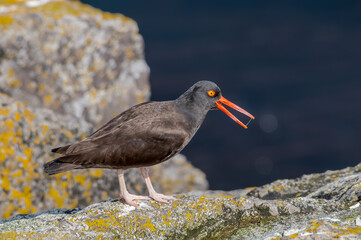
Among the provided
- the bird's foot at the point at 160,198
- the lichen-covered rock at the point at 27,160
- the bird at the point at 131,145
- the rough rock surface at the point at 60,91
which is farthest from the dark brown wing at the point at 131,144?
the rough rock surface at the point at 60,91

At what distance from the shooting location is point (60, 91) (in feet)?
45.0

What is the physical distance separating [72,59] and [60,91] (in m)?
1.12

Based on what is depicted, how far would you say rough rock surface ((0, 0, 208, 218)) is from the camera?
9055 mm

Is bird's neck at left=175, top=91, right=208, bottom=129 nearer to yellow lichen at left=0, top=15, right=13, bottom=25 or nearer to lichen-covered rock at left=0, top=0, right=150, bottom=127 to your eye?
lichen-covered rock at left=0, top=0, right=150, bottom=127

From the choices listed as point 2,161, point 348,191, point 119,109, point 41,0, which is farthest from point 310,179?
point 41,0

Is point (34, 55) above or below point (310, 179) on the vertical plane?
above

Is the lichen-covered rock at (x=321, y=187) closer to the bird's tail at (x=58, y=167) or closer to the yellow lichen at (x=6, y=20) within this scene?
the bird's tail at (x=58, y=167)

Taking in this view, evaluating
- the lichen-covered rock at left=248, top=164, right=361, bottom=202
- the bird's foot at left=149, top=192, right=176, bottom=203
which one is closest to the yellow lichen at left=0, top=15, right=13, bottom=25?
→ the bird's foot at left=149, top=192, right=176, bottom=203

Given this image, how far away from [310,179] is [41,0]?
11746 millimetres

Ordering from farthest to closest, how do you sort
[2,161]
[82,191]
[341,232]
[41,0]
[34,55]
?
[41,0], [34,55], [82,191], [2,161], [341,232]

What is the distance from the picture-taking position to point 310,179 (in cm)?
923

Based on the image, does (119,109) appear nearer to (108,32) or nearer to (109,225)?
(108,32)

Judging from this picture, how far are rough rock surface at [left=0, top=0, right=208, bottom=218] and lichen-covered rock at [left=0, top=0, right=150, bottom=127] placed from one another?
27mm

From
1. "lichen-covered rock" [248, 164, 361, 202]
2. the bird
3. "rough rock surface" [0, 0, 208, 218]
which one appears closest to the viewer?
"lichen-covered rock" [248, 164, 361, 202]
